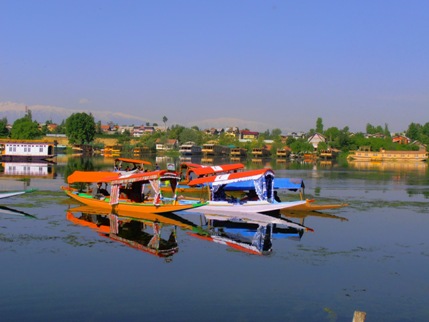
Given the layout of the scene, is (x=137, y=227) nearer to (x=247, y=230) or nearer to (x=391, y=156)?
(x=247, y=230)

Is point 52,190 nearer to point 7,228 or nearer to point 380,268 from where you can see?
point 7,228

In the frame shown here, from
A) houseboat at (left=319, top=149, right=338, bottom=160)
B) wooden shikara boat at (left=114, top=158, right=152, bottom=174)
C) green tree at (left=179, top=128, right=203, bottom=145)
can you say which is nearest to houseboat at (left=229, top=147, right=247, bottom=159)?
houseboat at (left=319, top=149, right=338, bottom=160)

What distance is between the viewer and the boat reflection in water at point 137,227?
19.4 metres

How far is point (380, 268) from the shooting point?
1719 centimetres

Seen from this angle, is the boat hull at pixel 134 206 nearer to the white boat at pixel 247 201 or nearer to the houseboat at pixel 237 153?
the white boat at pixel 247 201

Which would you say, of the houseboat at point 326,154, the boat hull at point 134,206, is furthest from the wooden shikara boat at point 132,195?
the houseboat at point 326,154

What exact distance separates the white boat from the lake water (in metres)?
2.00

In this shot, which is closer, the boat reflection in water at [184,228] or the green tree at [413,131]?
the boat reflection in water at [184,228]

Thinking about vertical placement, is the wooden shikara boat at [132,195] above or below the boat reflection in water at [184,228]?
above

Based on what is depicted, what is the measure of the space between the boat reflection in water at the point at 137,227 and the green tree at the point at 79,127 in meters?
103

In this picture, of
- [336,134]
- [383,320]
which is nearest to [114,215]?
[383,320]

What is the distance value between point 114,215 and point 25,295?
1215 cm

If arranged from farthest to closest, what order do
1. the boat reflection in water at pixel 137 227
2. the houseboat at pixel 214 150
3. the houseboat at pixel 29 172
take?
the houseboat at pixel 214 150 → the houseboat at pixel 29 172 → the boat reflection in water at pixel 137 227

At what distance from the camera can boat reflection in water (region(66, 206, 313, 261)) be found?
19734 millimetres
